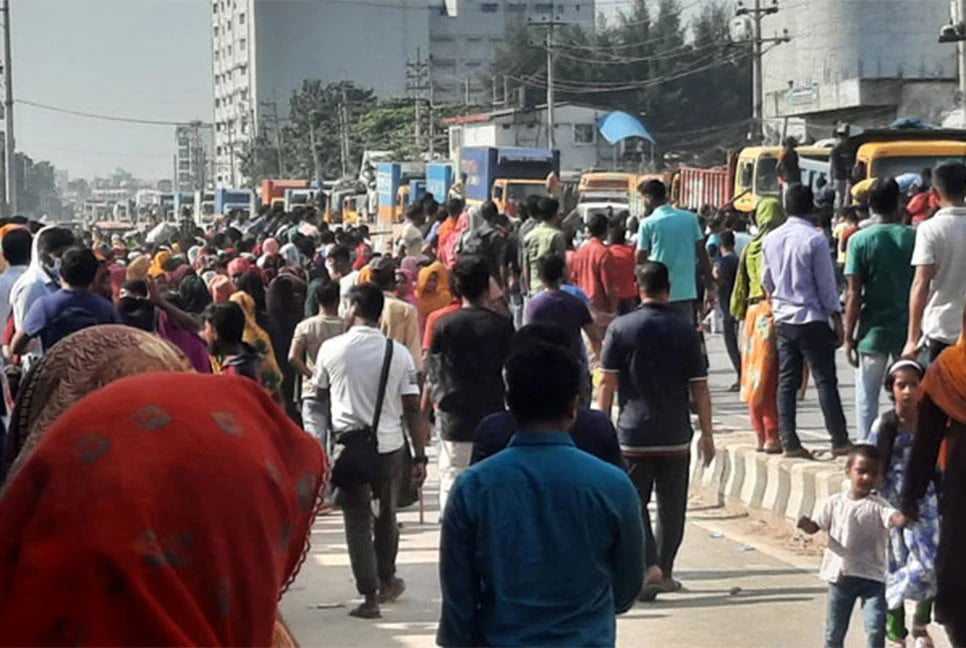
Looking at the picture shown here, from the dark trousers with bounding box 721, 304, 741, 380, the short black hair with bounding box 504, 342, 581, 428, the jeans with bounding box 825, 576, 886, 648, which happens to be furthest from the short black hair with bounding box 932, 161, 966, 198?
the dark trousers with bounding box 721, 304, 741, 380

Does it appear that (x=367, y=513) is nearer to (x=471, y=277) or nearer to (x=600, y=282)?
(x=471, y=277)

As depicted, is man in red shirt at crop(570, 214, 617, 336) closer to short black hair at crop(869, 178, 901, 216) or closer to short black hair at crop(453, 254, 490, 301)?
short black hair at crop(869, 178, 901, 216)

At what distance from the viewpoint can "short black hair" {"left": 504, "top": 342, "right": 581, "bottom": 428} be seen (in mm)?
4973

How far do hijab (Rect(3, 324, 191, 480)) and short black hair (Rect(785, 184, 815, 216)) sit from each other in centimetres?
811

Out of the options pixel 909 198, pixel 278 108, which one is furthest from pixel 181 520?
pixel 278 108

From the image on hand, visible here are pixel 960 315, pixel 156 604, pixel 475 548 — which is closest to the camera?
pixel 156 604

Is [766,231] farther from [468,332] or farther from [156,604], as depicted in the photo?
[156,604]

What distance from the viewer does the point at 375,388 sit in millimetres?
9172

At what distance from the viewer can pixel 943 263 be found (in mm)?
9141

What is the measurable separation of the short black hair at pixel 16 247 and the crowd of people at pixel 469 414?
3cm

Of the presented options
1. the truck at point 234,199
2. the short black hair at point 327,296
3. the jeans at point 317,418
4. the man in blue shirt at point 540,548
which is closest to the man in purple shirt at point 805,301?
the short black hair at point 327,296

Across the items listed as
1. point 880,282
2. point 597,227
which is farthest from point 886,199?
point 597,227

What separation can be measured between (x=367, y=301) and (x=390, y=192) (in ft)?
144

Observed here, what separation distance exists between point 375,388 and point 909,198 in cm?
1093
